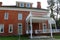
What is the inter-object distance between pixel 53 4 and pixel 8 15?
74.6ft

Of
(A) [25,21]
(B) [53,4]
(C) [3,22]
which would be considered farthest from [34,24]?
(B) [53,4]

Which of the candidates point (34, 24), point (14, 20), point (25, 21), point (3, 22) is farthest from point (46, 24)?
point (3, 22)

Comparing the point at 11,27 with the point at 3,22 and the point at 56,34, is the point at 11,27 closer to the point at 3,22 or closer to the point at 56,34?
the point at 3,22

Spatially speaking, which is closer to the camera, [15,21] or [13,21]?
[13,21]

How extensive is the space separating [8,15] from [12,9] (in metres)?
1.70

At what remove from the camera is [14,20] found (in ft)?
105

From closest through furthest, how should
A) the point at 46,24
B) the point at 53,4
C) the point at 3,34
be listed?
1. the point at 3,34
2. the point at 46,24
3. the point at 53,4

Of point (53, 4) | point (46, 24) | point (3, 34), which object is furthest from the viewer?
point (53, 4)

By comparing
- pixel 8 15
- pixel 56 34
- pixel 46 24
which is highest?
pixel 8 15

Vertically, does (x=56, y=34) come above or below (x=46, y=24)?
below

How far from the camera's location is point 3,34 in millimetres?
31109

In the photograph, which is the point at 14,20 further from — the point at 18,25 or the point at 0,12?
the point at 0,12

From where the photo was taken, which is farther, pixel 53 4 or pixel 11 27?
pixel 53 4

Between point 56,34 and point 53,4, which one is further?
point 53,4
